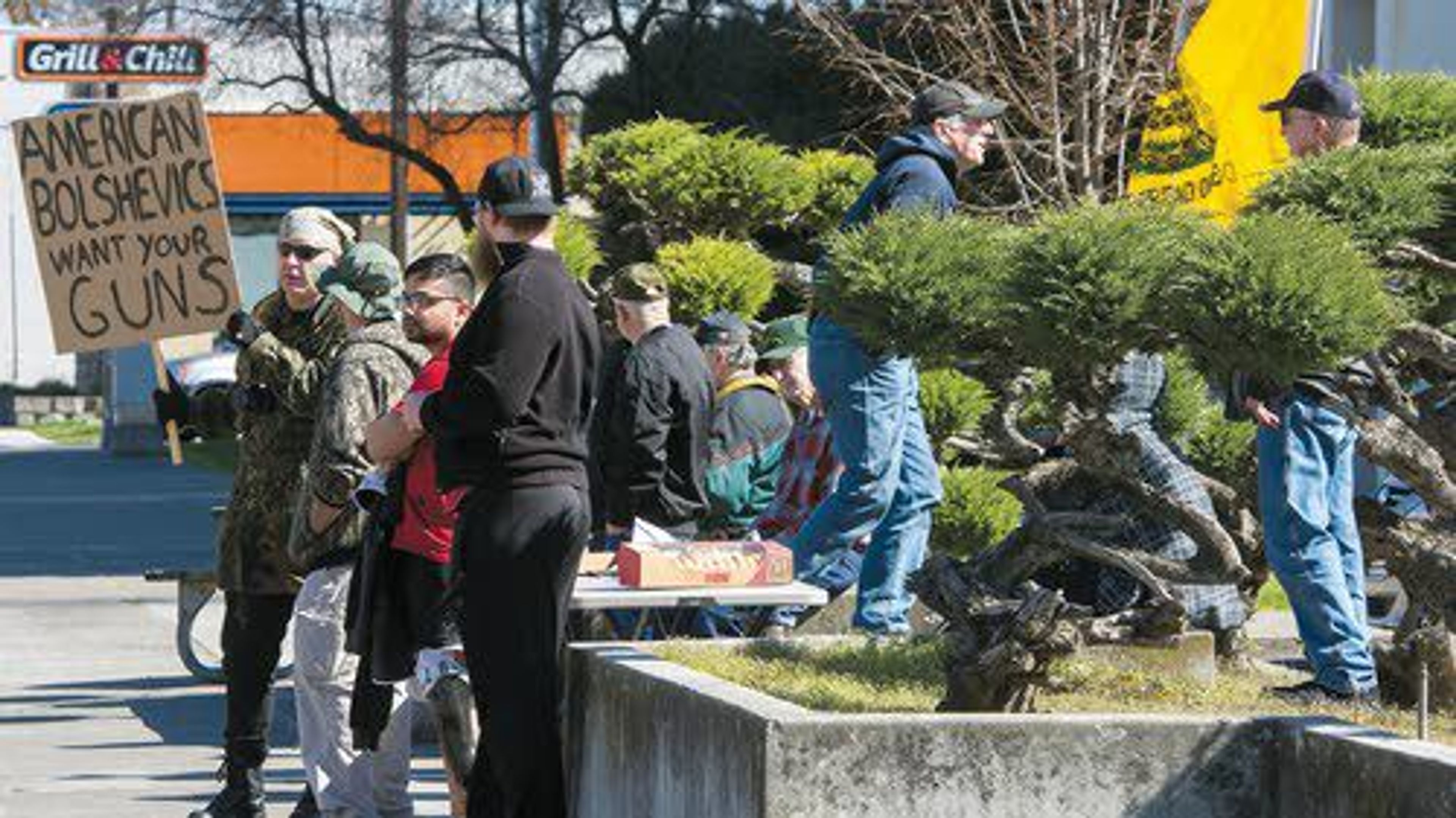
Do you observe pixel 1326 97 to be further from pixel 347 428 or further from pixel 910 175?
pixel 347 428

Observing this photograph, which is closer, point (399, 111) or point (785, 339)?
point (785, 339)

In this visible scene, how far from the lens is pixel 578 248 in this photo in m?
13.9

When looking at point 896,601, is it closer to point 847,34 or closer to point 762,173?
point 762,173

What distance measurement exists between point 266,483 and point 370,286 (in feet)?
2.67

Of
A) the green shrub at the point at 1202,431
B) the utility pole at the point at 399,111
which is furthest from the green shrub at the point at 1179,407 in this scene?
the utility pole at the point at 399,111

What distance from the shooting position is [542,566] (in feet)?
26.8

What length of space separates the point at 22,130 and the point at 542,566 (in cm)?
565

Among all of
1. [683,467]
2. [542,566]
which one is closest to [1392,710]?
[542,566]

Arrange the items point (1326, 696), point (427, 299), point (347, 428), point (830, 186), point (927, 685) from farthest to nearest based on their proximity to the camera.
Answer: point (830, 186), point (347, 428), point (427, 299), point (927, 685), point (1326, 696)

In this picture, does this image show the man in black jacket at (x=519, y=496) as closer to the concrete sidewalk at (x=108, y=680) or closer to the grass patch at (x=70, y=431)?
the concrete sidewalk at (x=108, y=680)

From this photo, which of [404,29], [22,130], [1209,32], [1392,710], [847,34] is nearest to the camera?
[1392,710]

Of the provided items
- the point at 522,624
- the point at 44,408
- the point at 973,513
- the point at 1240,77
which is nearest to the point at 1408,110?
the point at 522,624

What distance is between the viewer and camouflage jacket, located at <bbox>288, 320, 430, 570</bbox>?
962cm

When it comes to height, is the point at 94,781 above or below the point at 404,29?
below
